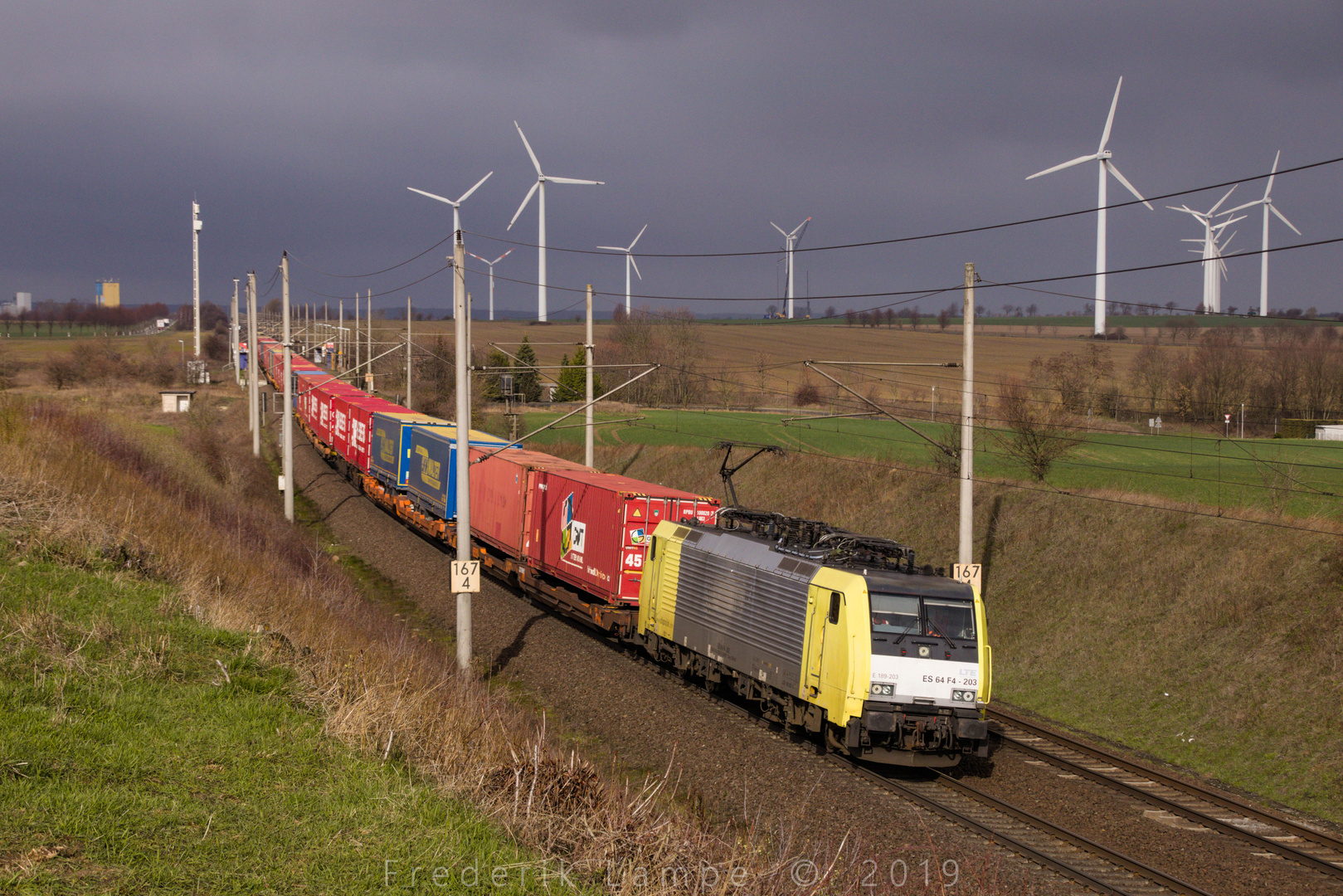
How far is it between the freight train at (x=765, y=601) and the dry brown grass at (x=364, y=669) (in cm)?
244

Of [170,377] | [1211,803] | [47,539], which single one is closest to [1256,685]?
[1211,803]

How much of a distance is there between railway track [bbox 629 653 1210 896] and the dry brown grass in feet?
3.68

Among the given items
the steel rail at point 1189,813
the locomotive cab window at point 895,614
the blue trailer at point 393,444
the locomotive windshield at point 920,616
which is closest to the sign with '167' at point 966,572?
the steel rail at point 1189,813

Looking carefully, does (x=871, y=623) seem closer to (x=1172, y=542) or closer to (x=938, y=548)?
(x=1172, y=542)

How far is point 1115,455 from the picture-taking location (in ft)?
124

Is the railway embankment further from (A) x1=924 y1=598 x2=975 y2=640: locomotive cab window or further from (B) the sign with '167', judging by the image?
(A) x1=924 y1=598 x2=975 y2=640: locomotive cab window

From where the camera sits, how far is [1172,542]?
22.8 metres

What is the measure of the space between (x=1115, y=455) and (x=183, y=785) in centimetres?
3673

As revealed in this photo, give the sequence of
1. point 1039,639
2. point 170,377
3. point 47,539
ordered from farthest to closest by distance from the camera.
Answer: point 170,377
point 1039,639
point 47,539

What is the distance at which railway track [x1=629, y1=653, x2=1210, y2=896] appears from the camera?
11031 mm

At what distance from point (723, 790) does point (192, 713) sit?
707 cm

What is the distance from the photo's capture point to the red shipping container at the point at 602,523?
20656mm

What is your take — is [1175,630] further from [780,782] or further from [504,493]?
[504,493]

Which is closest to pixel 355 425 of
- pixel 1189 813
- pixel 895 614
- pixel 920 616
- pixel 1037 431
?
pixel 1037 431
